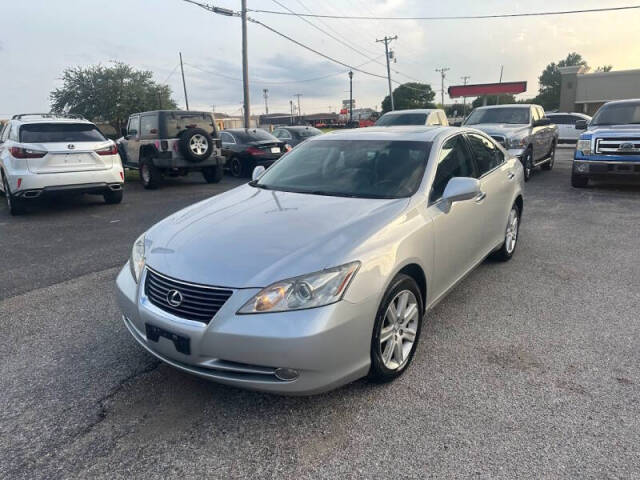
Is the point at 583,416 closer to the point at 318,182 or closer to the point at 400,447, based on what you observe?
the point at 400,447

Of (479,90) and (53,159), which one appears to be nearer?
(53,159)

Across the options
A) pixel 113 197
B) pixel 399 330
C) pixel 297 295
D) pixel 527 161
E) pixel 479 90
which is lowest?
pixel 399 330

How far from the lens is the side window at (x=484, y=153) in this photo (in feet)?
14.7

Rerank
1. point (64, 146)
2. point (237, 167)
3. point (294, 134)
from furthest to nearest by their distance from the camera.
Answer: point (294, 134) < point (237, 167) < point (64, 146)

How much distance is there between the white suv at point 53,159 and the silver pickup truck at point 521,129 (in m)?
8.16

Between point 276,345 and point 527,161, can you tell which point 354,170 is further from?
point 527,161

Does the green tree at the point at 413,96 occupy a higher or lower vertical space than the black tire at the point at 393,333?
higher

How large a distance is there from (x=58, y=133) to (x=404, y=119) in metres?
8.63

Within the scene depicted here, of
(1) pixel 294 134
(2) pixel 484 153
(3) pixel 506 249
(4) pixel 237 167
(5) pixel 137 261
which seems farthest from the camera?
(1) pixel 294 134

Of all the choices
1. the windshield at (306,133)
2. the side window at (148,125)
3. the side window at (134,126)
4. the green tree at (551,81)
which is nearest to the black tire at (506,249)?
the side window at (148,125)

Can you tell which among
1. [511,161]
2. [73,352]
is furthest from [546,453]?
[511,161]

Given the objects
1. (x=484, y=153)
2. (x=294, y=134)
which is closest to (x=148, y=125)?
(x=294, y=134)

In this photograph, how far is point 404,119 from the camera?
13117 millimetres

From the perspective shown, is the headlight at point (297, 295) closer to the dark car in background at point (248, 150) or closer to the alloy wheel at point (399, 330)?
the alloy wheel at point (399, 330)
